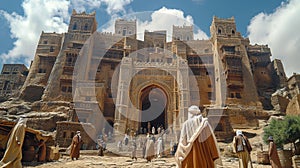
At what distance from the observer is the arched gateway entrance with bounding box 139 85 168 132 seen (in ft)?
99.6

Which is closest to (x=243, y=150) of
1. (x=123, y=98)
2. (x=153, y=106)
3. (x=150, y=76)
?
(x=123, y=98)

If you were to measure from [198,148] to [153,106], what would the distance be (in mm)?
29644

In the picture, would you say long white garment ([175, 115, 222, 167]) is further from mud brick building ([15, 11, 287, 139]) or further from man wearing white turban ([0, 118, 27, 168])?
mud brick building ([15, 11, 287, 139])

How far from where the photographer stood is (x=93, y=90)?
91.2 feet

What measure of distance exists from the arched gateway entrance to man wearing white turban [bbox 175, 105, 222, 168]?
2533 cm

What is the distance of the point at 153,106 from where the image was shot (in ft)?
111

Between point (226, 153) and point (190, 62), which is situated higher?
point (190, 62)

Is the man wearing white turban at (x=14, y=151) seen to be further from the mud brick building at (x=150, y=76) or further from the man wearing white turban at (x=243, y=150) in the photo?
the mud brick building at (x=150, y=76)

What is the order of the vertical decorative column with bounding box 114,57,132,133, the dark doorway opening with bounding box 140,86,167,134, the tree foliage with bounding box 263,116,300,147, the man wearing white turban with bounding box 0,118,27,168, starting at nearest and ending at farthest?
1. the man wearing white turban with bounding box 0,118,27,168
2. the tree foliage with bounding box 263,116,300,147
3. the vertical decorative column with bounding box 114,57,132,133
4. the dark doorway opening with bounding box 140,86,167,134

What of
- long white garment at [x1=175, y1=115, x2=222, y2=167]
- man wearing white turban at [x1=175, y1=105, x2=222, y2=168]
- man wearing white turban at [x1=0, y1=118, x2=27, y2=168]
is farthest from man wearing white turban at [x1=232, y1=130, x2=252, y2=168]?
man wearing white turban at [x1=0, y1=118, x2=27, y2=168]

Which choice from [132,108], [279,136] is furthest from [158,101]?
[279,136]

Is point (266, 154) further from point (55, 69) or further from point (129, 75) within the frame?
point (55, 69)

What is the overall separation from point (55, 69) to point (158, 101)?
16466 mm

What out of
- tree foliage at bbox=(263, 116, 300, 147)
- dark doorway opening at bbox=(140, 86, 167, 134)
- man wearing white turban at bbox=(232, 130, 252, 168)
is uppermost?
dark doorway opening at bbox=(140, 86, 167, 134)
